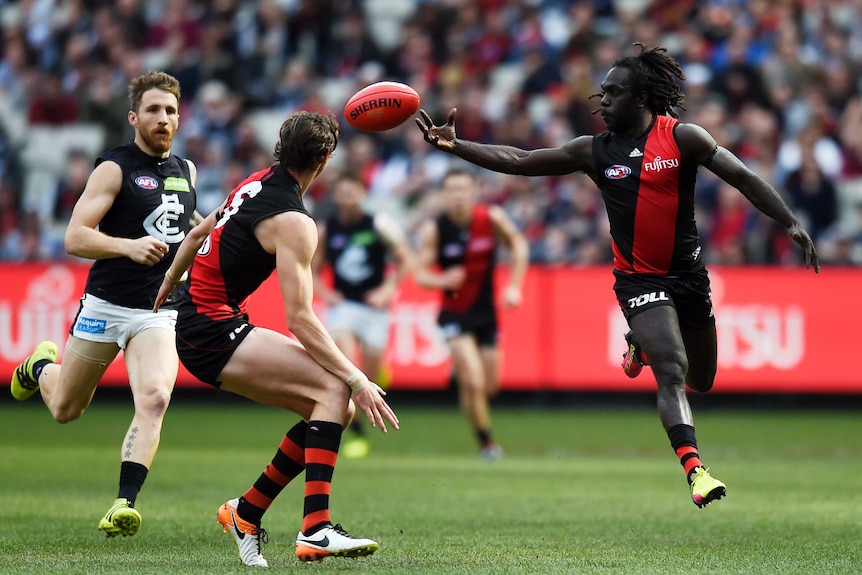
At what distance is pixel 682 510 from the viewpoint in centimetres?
963

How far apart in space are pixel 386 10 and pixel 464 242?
1054 cm

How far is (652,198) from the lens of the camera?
8.09 meters

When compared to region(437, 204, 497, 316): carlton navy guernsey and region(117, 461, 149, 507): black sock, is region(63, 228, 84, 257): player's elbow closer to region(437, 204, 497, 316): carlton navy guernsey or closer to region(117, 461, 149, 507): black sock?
region(117, 461, 149, 507): black sock

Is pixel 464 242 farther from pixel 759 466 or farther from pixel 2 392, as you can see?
pixel 2 392

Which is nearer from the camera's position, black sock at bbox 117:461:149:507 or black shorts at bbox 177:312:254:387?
black shorts at bbox 177:312:254:387

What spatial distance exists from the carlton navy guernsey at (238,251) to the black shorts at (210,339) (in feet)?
0.13

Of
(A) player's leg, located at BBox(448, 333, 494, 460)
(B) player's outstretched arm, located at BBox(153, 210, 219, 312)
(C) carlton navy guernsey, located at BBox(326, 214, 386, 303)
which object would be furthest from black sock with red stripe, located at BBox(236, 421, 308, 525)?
(C) carlton navy guernsey, located at BBox(326, 214, 386, 303)

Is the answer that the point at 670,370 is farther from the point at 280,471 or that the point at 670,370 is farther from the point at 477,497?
the point at 477,497

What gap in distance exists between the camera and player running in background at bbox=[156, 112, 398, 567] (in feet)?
22.3

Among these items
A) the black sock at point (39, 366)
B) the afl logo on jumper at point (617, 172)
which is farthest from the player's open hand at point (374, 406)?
the black sock at point (39, 366)

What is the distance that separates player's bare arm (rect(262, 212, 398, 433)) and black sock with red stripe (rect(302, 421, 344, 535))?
9.5 inches

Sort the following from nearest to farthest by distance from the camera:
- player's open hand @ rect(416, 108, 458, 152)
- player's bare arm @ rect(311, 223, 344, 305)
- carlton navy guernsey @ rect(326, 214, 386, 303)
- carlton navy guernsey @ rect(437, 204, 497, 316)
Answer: player's open hand @ rect(416, 108, 458, 152) < carlton navy guernsey @ rect(437, 204, 497, 316) < player's bare arm @ rect(311, 223, 344, 305) < carlton navy guernsey @ rect(326, 214, 386, 303)

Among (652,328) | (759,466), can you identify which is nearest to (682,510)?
(652,328)

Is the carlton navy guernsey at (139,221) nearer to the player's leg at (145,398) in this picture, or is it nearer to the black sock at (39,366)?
the player's leg at (145,398)
